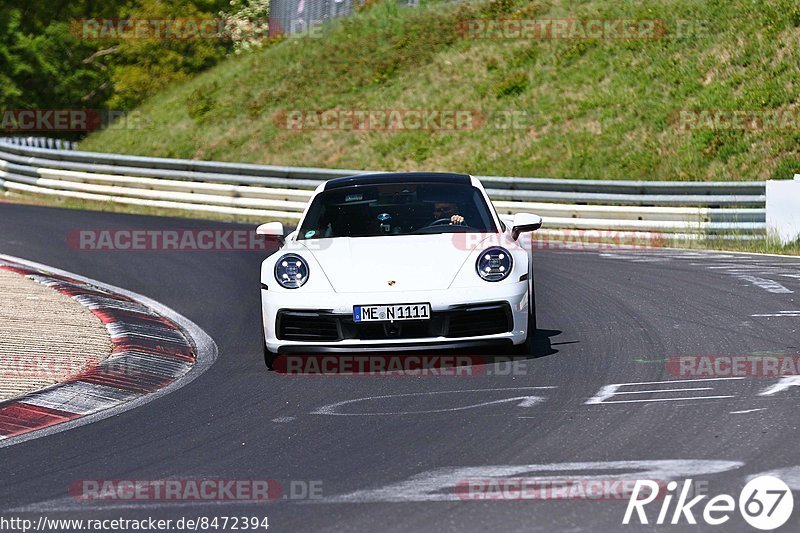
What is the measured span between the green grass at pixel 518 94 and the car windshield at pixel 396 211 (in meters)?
14.2

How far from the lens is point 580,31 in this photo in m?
31.3

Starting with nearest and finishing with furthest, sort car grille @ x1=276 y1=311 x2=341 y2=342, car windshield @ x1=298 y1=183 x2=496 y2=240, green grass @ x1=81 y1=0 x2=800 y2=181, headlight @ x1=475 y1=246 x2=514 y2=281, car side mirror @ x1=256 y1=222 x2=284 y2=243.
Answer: car grille @ x1=276 y1=311 x2=341 y2=342
headlight @ x1=475 y1=246 x2=514 y2=281
car side mirror @ x1=256 y1=222 x2=284 y2=243
car windshield @ x1=298 y1=183 x2=496 y2=240
green grass @ x1=81 y1=0 x2=800 y2=181

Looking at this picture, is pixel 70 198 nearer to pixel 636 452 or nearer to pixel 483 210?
pixel 483 210

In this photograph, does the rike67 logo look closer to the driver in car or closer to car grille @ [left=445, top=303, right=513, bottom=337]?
car grille @ [left=445, top=303, right=513, bottom=337]

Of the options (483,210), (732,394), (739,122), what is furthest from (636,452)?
(739,122)

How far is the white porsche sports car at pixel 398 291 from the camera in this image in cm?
820

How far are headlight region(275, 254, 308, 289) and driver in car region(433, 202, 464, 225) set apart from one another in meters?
1.24

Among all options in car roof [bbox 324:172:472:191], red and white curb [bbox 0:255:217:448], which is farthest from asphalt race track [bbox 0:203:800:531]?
car roof [bbox 324:172:472:191]

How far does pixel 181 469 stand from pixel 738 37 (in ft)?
79.2

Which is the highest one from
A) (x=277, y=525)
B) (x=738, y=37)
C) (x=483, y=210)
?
(x=738, y=37)

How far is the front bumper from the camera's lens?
8195 mm

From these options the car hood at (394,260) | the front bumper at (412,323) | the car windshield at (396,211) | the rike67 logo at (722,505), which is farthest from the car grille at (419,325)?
the rike67 logo at (722,505)

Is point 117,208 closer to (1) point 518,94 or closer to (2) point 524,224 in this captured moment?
(1) point 518,94

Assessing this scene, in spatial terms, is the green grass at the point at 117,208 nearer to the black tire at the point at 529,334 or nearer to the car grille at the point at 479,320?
the black tire at the point at 529,334
